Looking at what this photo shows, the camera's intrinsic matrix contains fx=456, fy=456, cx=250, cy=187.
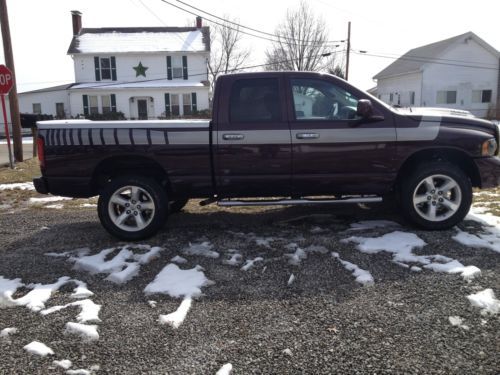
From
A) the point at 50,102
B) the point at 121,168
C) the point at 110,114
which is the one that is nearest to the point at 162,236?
the point at 121,168

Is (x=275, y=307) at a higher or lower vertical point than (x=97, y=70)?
lower

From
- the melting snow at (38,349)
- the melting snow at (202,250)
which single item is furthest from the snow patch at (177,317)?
the melting snow at (202,250)

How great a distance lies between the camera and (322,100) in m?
5.30

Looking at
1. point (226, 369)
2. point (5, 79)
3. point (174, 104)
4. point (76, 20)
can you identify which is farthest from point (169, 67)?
point (226, 369)

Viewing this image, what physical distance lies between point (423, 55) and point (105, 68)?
2649 centimetres

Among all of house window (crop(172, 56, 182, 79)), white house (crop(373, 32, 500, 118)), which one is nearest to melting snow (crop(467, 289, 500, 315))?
house window (crop(172, 56, 182, 79))

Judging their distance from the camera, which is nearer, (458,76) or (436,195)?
(436,195)

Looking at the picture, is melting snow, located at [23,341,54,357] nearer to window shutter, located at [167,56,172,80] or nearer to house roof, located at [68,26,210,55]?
house roof, located at [68,26,210,55]

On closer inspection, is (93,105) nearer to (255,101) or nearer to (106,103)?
(106,103)

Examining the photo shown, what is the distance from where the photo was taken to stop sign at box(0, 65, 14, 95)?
12297 mm

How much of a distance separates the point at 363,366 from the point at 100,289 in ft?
7.90

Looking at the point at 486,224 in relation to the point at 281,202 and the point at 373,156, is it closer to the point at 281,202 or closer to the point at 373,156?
the point at 373,156

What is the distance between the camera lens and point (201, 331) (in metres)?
3.30

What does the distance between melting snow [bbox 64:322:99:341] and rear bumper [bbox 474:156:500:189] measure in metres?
4.52
